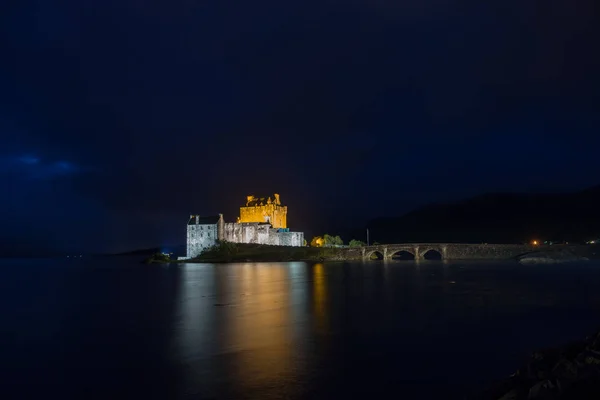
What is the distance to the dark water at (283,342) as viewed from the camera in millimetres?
18078

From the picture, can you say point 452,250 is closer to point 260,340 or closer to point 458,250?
point 458,250

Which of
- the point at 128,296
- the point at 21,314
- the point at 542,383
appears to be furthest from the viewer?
the point at 128,296

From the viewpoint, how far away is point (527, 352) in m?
22.5

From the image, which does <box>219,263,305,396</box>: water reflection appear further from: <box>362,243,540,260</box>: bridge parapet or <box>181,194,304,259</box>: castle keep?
<box>362,243,540,260</box>: bridge parapet

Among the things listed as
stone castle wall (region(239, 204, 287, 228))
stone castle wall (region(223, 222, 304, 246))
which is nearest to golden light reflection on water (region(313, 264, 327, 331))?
stone castle wall (region(223, 222, 304, 246))

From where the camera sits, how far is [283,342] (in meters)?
26.0

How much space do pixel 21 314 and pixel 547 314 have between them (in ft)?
140

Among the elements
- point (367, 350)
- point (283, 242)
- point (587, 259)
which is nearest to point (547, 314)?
point (367, 350)

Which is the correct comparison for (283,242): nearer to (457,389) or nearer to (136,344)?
(136,344)

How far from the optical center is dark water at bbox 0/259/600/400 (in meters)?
18.1

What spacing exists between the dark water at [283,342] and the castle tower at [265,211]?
9664 centimetres

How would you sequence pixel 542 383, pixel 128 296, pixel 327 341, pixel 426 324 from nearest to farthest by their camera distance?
pixel 542 383, pixel 327 341, pixel 426 324, pixel 128 296

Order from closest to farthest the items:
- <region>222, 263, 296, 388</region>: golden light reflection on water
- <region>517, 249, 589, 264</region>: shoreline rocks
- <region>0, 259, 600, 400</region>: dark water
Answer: <region>0, 259, 600, 400</region>: dark water
<region>222, 263, 296, 388</region>: golden light reflection on water
<region>517, 249, 589, 264</region>: shoreline rocks

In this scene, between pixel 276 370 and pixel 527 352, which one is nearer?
pixel 276 370
